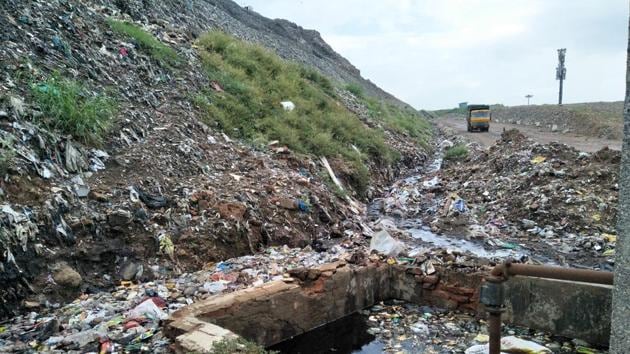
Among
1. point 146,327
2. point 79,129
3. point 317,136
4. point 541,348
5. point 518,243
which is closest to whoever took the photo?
point 146,327

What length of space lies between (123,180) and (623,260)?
4803 mm

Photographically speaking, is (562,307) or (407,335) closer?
(562,307)

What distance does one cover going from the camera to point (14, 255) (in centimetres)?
367

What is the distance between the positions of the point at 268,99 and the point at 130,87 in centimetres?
367

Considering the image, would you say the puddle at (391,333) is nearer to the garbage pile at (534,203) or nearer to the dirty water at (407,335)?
the dirty water at (407,335)

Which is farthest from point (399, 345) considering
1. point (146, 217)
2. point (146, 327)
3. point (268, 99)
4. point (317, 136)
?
point (268, 99)

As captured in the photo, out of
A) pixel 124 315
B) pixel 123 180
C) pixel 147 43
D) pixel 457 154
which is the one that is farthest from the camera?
pixel 457 154

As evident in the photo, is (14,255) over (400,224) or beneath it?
over

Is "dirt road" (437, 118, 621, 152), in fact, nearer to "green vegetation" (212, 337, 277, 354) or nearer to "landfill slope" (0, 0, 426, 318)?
"landfill slope" (0, 0, 426, 318)

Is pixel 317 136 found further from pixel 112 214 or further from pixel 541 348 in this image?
pixel 541 348

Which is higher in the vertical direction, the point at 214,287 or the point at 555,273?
the point at 555,273

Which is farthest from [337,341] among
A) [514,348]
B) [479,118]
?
[479,118]

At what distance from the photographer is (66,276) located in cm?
392

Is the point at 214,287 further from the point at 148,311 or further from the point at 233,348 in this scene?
the point at 233,348
